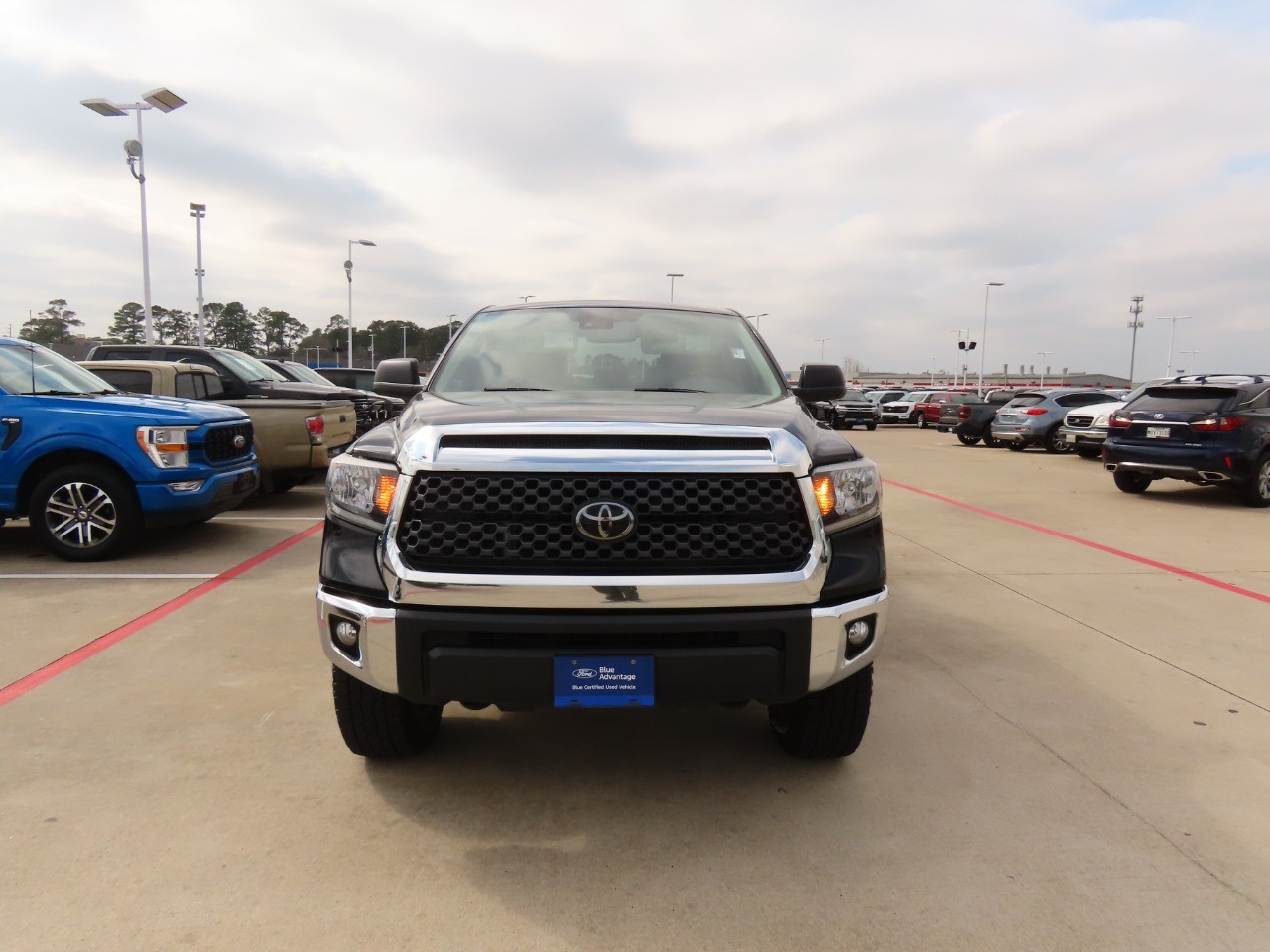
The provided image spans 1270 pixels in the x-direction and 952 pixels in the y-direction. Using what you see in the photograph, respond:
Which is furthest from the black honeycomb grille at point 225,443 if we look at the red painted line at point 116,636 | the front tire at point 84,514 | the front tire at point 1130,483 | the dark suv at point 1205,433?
the front tire at point 1130,483

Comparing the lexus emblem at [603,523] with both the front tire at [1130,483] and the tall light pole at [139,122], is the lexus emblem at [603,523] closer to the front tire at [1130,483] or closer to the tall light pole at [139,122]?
the front tire at [1130,483]

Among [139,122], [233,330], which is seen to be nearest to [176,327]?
[233,330]

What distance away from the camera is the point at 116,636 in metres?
Result: 4.78

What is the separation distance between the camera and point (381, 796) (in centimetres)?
302

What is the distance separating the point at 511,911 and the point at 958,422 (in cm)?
2252

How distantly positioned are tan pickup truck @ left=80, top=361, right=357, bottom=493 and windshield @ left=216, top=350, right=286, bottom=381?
116 cm

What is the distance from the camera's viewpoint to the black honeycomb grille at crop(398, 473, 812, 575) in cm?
259

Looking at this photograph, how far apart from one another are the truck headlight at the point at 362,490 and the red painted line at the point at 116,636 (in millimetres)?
2216

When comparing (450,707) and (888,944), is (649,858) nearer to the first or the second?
(888,944)

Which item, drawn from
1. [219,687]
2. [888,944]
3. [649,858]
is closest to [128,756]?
[219,687]

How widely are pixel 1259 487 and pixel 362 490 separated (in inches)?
463

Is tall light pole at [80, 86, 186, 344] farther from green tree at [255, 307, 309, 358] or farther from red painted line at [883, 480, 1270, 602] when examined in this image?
green tree at [255, 307, 309, 358]

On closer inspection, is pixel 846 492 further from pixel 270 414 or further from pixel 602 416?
pixel 270 414

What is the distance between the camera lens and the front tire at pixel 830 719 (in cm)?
308
